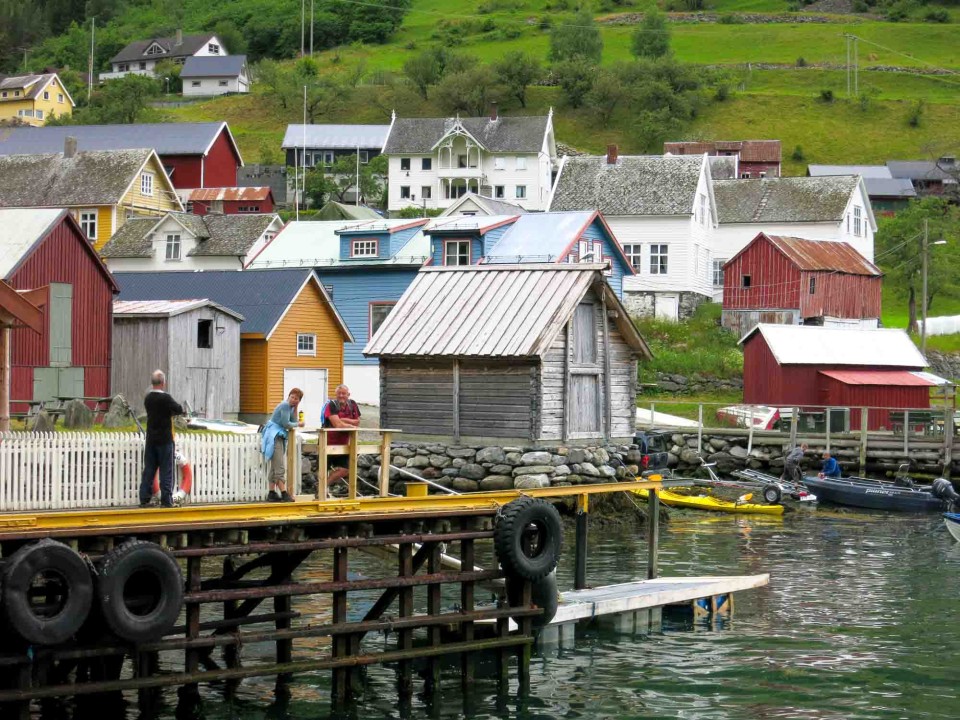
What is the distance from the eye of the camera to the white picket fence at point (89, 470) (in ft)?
61.3

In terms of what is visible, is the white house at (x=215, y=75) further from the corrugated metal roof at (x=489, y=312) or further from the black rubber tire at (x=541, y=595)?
the black rubber tire at (x=541, y=595)

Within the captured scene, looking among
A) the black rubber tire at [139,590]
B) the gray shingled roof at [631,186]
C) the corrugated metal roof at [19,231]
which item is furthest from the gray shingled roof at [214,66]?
the black rubber tire at [139,590]

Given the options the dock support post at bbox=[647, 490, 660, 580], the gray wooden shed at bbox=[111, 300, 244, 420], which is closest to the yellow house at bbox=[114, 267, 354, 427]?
the gray wooden shed at bbox=[111, 300, 244, 420]

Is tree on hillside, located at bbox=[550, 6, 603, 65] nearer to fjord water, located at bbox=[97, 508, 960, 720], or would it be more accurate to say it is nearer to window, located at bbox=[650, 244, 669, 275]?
window, located at bbox=[650, 244, 669, 275]

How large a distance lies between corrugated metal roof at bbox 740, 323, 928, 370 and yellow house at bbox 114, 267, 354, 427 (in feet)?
57.4

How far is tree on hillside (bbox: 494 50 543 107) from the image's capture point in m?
140

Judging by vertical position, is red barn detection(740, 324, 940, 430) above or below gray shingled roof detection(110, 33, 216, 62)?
below

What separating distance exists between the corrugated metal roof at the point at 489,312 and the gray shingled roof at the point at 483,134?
70.2 m

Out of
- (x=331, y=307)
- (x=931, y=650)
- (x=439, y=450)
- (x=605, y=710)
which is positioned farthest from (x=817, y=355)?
(x=605, y=710)

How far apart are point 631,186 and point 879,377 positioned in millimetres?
24873

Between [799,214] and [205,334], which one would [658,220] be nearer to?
[799,214]

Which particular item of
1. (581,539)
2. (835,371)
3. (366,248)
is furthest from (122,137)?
(581,539)

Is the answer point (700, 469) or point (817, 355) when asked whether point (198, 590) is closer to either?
point (700, 469)

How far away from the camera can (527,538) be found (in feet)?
69.2
